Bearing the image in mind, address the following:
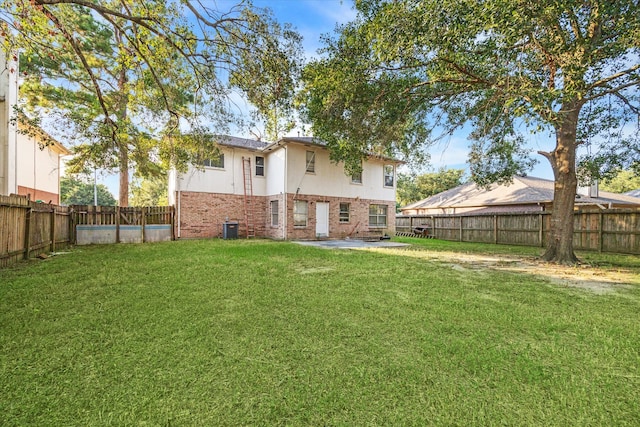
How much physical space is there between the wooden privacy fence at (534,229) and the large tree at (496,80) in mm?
1927

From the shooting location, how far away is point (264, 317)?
3467mm

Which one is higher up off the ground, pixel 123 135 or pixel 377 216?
pixel 123 135

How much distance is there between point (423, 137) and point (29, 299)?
34.4 feet

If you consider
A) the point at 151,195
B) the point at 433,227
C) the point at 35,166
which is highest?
the point at 151,195

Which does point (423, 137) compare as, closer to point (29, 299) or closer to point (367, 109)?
point (367, 109)

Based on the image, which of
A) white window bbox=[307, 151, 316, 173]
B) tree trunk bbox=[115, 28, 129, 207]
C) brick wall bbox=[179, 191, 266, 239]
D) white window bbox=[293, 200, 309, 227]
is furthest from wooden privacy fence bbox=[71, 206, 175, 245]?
white window bbox=[307, 151, 316, 173]

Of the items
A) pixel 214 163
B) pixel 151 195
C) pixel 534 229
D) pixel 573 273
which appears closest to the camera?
pixel 573 273

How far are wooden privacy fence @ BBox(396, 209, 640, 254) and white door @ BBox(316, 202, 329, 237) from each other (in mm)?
7543

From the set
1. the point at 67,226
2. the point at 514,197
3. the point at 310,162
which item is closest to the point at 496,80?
the point at 310,162

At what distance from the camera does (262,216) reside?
16.2m

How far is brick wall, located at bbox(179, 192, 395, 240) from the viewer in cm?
1435

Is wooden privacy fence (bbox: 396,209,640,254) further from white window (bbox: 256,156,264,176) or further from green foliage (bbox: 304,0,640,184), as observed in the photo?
white window (bbox: 256,156,264,176)

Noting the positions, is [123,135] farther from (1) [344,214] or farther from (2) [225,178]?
(1) [344,214]

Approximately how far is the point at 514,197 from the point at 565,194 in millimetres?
11486
